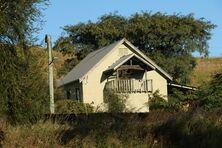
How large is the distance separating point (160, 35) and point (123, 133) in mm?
58579

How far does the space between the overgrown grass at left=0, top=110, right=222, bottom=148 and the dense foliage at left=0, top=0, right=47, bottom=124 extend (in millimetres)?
1481

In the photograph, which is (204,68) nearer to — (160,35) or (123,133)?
(160,35)

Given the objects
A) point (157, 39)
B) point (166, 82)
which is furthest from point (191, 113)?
point (157, 39)

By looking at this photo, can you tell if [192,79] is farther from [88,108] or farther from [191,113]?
[191,113]

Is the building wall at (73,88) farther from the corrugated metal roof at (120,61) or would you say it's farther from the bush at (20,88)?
the bush at (20,88)

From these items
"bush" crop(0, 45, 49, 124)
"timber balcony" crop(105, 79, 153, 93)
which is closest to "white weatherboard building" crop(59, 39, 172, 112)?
"timber balcony" crop(105, 79, 153, 93)

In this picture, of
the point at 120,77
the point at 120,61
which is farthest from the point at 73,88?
the point at 120,61

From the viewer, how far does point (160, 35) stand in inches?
2908

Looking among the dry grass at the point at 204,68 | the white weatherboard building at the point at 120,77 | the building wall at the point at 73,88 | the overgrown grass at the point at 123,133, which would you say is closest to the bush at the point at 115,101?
the white weatherboard building at the point at 120,77

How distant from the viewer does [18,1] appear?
18.0 metres

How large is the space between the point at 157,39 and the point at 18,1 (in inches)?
2236

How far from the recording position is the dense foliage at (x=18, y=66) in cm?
1811

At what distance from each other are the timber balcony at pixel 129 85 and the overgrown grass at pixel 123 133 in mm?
34547

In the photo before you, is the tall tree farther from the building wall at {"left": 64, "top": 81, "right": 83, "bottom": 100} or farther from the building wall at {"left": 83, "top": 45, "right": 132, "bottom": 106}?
the building wall at {"left": 83, "top": 45, "right": 132, "bottom": 106}
